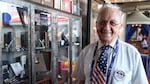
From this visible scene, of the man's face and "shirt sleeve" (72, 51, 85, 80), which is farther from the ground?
the man's face

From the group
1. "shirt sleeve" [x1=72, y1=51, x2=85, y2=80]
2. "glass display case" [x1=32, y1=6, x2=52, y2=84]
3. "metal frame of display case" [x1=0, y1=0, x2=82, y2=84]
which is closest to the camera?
"shirt sleeve" [x1=72, y1=51, x2=85, y2=80]

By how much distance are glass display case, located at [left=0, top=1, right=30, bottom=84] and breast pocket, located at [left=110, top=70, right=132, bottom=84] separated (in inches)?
42.1

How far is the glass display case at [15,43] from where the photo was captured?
1958 mm

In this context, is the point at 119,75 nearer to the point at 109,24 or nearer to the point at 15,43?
the point at 109,24

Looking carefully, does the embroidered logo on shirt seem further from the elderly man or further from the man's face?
the man's face

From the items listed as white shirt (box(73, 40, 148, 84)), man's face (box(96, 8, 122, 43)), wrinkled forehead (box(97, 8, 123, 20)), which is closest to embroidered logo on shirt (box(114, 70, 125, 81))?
white shirt (box(73, 40, 148, 84))

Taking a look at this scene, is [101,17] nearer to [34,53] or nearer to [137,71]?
[137,71]

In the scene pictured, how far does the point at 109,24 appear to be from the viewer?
1.50 metres

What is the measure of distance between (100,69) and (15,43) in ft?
3.43

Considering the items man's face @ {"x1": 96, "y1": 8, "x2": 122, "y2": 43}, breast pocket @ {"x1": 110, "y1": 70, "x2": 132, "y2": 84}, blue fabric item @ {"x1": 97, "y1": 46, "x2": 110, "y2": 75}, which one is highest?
man's face @ {"x1": 96, "y1": 8, "x2": 122, "y2": 43}

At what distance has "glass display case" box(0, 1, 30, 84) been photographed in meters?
1.96

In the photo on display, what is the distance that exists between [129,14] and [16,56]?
4.74 metres

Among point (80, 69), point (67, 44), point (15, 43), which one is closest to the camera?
point (80, 69)

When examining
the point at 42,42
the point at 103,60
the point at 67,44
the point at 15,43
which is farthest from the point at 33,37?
the point at 67,44
